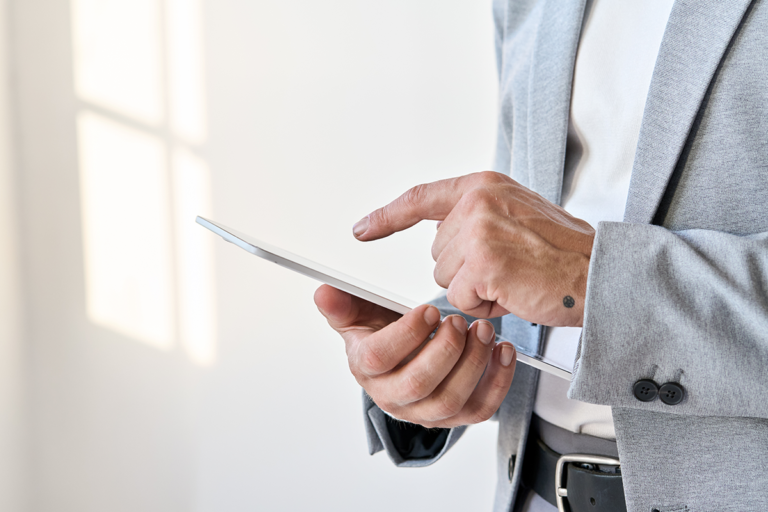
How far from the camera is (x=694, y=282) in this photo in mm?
411

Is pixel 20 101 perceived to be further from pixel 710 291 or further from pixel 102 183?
pixel 710 291

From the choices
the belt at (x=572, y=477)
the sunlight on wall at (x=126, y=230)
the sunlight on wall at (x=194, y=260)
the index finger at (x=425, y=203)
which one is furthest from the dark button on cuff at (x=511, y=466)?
the sunlight on wall at (x=126, y=230)

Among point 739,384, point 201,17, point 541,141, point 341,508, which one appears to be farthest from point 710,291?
point 201,17

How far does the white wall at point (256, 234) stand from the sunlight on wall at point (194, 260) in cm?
1

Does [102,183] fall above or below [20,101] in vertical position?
below

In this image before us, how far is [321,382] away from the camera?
62.3 inches

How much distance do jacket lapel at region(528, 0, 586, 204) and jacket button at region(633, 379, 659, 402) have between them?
1.07 feet

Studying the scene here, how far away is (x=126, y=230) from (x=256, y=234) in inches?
16.6

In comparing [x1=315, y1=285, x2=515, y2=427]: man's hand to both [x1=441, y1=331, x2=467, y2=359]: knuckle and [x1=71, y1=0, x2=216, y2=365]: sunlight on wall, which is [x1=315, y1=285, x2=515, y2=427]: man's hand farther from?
[x1=71, y1=0, x2=216, y2=365]: sunlight on wall

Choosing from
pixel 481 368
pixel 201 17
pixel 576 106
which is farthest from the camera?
pixel 201 17

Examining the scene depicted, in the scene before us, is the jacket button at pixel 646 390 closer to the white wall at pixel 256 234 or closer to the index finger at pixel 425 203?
the index finger at pixel 425 203

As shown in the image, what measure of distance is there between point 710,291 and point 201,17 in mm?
1599

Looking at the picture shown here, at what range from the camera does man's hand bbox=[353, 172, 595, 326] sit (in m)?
0.43

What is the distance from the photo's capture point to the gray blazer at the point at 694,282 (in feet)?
1.33
